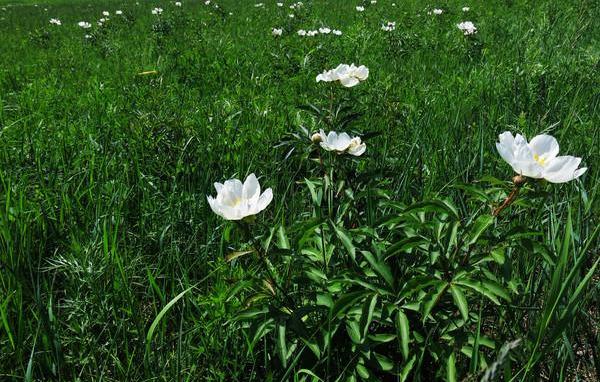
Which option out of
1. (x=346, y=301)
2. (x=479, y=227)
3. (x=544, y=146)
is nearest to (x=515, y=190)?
(x=479, y=227)

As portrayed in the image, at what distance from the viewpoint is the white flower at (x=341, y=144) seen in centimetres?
183

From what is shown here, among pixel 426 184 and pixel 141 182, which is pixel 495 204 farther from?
pixel 141 182

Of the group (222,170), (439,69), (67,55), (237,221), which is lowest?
(67,55)

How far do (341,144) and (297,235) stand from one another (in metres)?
0.47

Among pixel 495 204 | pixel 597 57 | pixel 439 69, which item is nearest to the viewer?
pixel 495 204

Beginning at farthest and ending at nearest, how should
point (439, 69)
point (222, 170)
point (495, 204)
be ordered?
point (439, 69), point (222, 170), point (495, 204)

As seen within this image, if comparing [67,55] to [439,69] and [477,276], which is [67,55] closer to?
[439,69]

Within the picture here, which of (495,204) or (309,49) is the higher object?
(495,204)

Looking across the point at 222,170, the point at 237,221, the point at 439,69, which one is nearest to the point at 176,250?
the point at 237,221

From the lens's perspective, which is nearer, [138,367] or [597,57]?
[138,367]

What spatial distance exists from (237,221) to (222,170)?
112cm

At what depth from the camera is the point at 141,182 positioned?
7.25 ft

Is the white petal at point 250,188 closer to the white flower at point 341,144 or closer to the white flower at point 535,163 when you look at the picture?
the white flower at point 341,144

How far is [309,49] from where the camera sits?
464 centimetres
